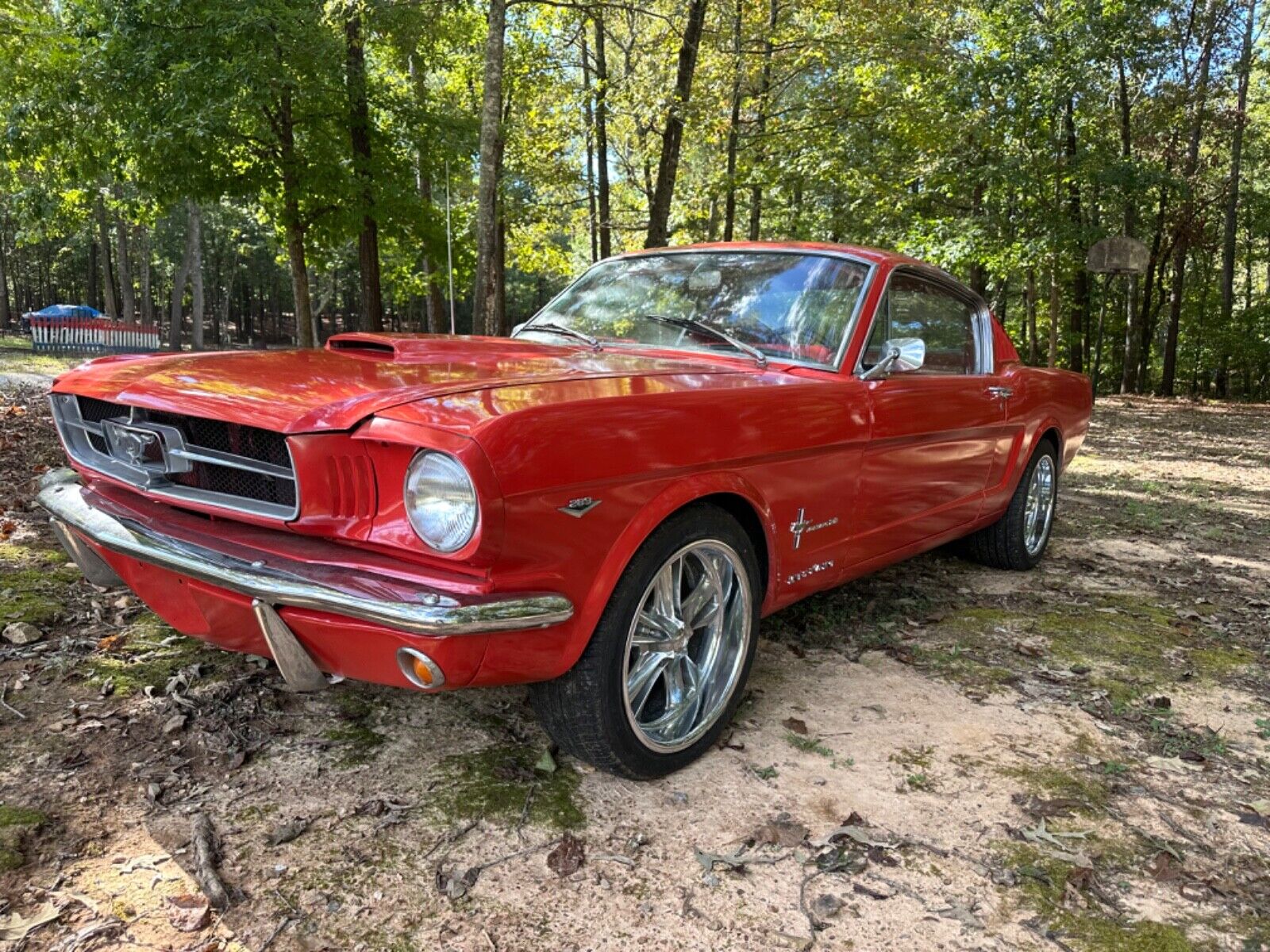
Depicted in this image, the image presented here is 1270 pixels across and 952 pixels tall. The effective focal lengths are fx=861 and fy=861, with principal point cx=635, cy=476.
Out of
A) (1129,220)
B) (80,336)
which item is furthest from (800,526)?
(80,336)

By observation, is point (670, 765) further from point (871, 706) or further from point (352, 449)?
point (352, 449)

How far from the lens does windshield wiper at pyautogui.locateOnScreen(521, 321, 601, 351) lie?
3387 millimetres

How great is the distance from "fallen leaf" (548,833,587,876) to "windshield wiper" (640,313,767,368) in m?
1.68

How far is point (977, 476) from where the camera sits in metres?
4.06

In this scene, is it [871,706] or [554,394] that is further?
[871,706]

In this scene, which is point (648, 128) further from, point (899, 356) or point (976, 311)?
point (899, 356)

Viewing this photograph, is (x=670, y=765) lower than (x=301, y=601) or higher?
lower

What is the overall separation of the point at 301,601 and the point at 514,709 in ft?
3.62

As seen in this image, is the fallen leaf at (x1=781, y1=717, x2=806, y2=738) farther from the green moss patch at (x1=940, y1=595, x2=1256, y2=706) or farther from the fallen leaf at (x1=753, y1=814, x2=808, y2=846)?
the green moss patch at (x1=940, y1=595, x2=1256, y2=706)

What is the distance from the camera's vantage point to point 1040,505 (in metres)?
5.02

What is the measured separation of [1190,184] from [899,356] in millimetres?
20226

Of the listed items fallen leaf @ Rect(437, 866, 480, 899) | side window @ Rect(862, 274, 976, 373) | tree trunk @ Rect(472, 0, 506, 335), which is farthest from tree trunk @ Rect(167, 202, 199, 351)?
fallen leaf @ Rect(437, 866, 480, 899)

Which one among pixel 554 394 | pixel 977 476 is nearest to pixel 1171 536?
pixel 977 476

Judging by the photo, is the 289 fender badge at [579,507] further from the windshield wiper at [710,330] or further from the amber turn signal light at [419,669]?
the windshield wiper at [710,330]
